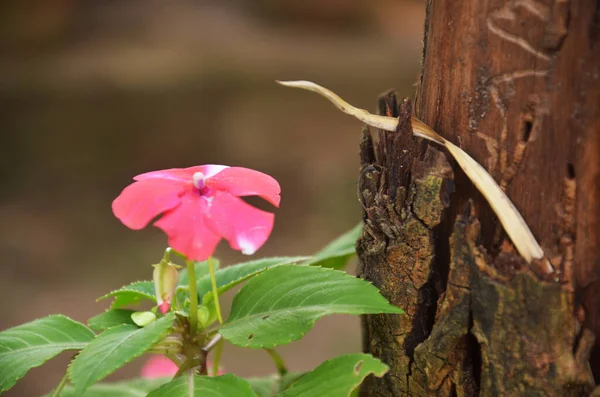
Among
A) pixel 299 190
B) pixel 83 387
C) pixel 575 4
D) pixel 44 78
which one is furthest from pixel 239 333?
pixel 44 78

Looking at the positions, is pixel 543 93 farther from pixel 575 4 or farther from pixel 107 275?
pixel 107 275

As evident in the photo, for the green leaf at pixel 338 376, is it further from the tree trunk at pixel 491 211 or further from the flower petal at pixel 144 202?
the flower petal at pixel 144 202

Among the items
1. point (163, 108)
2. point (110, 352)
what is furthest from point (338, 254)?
point (163, 108)

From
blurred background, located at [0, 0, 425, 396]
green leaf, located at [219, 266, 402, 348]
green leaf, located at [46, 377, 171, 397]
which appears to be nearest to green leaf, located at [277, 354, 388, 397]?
green leaf, located at [219, 266, 402, 348]

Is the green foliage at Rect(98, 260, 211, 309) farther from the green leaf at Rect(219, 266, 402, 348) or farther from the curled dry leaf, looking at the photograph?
the curled dry leaf

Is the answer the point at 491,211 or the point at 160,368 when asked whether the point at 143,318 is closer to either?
the point at 491,211

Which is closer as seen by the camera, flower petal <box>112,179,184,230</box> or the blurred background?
A: flower petal <box>112,179,184,230</box>

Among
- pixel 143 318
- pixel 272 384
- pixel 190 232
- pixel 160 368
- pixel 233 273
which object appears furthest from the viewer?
pixel 160 368
